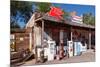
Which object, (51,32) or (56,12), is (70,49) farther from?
(56,12)

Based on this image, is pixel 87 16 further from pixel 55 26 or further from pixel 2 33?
pixel 2 33

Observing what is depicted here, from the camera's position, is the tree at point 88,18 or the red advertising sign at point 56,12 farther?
the tree at point 88,18

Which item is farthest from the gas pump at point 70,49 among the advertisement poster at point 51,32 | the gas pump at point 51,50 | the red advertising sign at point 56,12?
the red advertising sign at point 56,12

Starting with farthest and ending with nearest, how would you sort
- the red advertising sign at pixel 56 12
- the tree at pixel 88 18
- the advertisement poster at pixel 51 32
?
1. the tree at pixel 88 18
2. the red advertising sign at pixel 56 12
3. the advertisement poster at pixel 51 32

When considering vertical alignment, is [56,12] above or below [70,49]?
above

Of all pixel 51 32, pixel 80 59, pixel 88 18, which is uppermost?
pixel 88 18

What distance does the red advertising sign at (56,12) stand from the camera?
6.40ft

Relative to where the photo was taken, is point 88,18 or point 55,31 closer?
point 55,31

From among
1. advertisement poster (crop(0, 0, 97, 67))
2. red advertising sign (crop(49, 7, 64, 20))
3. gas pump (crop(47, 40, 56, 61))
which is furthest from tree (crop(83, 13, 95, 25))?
gas pump (crop(47, 40, 56, 61))

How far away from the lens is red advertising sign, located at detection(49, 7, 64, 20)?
1.95 m

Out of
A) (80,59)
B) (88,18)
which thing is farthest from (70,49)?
(88,18)

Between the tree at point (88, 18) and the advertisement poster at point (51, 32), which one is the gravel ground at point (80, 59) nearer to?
the advertisement poster at point (51, 32)

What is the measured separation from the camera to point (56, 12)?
196 cm
